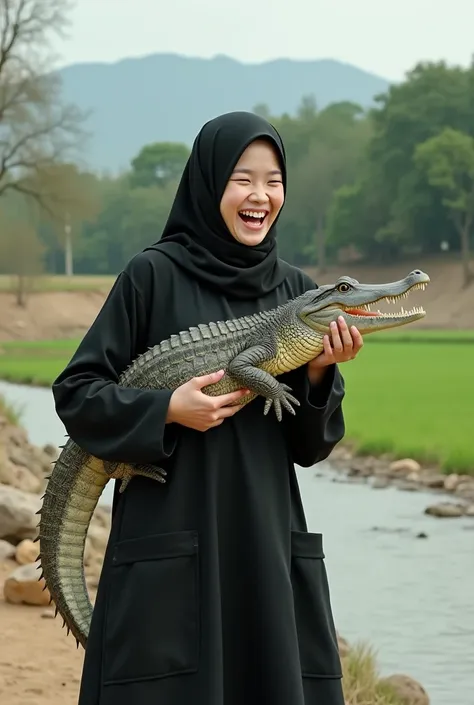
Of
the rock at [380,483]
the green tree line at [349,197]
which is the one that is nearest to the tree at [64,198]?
the green tree line at [349,197]

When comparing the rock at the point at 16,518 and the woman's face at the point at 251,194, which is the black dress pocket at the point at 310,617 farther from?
the rock at the point at 16,518

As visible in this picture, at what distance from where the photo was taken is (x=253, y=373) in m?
2.75

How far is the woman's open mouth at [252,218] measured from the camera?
109 inches

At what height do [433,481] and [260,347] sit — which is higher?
[260,347]

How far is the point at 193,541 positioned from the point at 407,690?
3.00 meters

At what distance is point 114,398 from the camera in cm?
266

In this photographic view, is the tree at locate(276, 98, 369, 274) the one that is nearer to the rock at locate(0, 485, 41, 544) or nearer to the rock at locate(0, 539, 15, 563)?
the rock at locate(0, 485, 41, 544)

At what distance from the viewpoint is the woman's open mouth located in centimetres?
276

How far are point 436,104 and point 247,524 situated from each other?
59.3 m

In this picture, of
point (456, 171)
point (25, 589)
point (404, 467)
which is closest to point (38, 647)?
point (25, 589)

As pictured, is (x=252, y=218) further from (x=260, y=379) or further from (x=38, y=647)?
(x=38, y=647)

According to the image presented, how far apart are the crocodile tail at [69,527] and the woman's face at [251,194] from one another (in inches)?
27.0

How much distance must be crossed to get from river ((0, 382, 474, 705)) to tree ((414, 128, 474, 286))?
1641 inches

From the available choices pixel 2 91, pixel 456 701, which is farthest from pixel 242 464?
pixel 2 91
